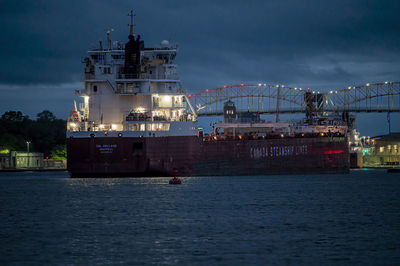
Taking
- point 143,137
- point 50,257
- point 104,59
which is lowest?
point 50,257

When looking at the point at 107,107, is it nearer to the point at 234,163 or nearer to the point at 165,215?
the point at 234,163

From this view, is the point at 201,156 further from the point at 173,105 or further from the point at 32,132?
the point at 32,132

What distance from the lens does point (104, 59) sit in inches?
2347

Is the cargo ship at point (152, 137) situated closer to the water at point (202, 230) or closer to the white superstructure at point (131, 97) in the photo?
the white superstructure at point (131, 97)

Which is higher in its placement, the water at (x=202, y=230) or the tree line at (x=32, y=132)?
the tree line at (x=32, y=132)

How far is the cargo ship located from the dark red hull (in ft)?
0.28

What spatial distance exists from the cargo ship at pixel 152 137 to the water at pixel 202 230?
16.4m

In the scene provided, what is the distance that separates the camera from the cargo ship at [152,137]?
179ft

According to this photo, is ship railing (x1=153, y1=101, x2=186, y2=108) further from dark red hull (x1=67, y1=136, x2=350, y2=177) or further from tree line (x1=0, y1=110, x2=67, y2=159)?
tree line (x1=0, y1=110, x2=67, y2=159)

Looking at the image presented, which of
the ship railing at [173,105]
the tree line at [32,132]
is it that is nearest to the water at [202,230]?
the ship railing at [173,105]

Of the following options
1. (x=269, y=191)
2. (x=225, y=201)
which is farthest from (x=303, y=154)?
(x=225, y=201)

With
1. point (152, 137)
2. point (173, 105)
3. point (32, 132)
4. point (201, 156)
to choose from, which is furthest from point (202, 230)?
point (32, 132)

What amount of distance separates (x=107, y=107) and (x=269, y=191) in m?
21.4

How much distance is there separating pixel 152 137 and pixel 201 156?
5421mm
